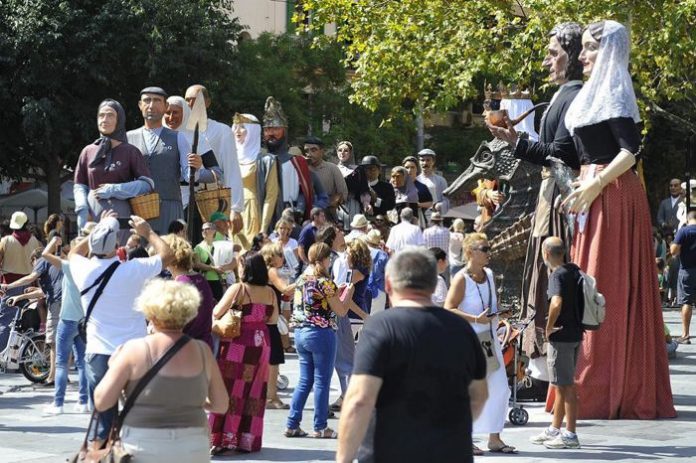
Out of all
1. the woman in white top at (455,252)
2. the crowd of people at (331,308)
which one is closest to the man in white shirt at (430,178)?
the woman in white top at (455,252)

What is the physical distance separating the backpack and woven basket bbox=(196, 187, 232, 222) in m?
4.88

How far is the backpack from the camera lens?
37.1 ft

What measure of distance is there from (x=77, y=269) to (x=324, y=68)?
1551 inches

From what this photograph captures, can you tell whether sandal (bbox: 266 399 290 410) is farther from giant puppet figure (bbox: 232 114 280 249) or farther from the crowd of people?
giant puppet figure (bbox: 232 114 280 249)

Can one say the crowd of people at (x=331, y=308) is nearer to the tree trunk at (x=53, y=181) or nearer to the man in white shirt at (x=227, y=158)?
the man in white shirt at (x=227, y=158)

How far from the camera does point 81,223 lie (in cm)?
1274

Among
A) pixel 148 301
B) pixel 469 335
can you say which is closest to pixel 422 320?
pixel 469 335

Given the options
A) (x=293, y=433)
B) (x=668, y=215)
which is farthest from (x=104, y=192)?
(x=668, y=215)

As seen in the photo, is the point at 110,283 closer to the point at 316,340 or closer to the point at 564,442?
the point at 316,340

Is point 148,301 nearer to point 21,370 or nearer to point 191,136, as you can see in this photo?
point 191,136

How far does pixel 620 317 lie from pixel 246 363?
10.7 ft

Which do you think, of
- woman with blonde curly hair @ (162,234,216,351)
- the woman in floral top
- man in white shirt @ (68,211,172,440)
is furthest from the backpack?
man in white shirt @ (68,211,172,440)

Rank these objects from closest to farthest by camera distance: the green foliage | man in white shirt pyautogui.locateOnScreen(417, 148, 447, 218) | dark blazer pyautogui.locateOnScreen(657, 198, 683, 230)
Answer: man in white shirt pyautogui.locateOnScreen(417, 148, 447, 218), dark blazer pyautogui.locateOnScreen(657, 198, 683, 230), the green foliage

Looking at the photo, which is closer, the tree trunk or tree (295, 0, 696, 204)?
tree (295, 0, 696, 204)
